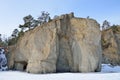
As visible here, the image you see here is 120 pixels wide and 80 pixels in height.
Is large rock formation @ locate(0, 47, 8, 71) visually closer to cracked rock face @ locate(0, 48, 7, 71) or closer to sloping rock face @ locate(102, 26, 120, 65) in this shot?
cracked rock face @ locate(0, 48, 7, 71)

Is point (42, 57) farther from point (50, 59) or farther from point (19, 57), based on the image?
point (19, 57)

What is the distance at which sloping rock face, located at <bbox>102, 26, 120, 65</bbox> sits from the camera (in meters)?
42.4

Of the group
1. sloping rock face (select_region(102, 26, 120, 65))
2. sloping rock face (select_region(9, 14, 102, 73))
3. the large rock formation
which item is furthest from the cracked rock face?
sloping rock face (select_region(102, 26, 120, 65))

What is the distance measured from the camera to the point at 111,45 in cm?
4400

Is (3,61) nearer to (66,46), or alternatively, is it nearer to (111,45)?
(66,46)

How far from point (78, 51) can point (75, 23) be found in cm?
311

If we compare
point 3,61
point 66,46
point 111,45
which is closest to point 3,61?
point 3,61

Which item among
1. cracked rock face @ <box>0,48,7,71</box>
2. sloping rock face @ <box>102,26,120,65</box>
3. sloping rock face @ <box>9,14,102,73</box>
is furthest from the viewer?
sloping rock face @ <box>102,26,120,65</box>

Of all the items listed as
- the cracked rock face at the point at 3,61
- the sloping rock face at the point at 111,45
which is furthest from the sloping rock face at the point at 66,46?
the sloping rock face at the point at 111,45

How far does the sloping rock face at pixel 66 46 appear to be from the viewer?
24.5 m

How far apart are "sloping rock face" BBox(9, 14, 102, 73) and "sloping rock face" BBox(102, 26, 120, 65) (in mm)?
17396

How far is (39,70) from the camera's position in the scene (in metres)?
24.8

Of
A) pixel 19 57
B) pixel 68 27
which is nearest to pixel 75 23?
pixel 68 27

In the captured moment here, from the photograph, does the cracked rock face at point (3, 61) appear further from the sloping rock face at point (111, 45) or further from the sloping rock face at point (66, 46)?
the sloping rock face at point (111, 45)
